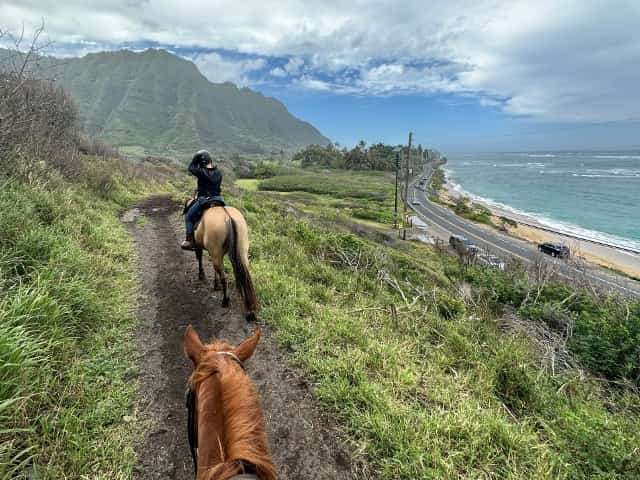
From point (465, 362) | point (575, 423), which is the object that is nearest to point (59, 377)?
point (465, 362)

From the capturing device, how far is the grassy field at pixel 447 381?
253 cm

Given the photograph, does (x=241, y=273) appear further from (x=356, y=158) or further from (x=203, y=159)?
(x=356, y=158)

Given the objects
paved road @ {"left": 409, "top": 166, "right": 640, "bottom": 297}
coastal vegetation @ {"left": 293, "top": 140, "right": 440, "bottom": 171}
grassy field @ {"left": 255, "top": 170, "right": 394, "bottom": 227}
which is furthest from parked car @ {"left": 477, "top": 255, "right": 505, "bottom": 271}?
coastal vegetation @ {"left": 293, "top": 140, "right": 440, "bottom": 171}

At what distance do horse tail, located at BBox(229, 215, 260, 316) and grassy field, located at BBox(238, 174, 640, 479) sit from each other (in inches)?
12.1

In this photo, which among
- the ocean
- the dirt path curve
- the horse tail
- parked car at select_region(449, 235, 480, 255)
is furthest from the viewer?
the ocean

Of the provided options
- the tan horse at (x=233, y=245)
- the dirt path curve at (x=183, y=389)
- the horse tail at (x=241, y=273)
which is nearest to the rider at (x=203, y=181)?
the tan horse at (x=233, y=245)

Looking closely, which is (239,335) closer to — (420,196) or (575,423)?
(575,423)

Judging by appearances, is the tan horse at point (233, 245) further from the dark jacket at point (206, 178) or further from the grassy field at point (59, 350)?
the grassy field at point (59, 350)

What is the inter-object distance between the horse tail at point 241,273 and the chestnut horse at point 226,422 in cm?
286

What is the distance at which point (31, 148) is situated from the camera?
25.1 ft

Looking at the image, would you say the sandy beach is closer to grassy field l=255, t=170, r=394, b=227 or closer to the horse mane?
grassy field l=255, t=170, r=394, b=227

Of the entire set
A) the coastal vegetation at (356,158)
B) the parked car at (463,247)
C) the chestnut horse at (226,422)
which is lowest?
the parked car at (463,247)

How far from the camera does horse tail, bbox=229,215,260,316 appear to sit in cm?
460

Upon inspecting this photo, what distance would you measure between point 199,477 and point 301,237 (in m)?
8.10
